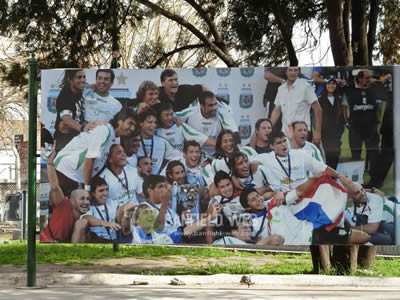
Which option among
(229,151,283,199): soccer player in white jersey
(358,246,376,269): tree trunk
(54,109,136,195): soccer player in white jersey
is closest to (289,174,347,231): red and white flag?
(229,151,283,199): soccer player in white jersey

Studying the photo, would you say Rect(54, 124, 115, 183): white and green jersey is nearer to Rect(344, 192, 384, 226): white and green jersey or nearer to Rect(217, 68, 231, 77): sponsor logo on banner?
Rect(217, 68, 231, 77): sponsor logo on banner

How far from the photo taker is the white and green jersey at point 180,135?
9.50m

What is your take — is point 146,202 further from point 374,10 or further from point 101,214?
point 374,10

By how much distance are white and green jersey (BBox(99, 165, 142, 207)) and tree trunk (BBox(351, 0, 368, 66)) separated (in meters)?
4.81

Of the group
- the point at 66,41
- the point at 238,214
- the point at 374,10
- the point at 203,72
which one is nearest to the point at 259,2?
the point at 374,10

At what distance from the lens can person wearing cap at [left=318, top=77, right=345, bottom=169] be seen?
953cm

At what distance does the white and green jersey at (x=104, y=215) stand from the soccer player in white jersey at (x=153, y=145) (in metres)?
0.77

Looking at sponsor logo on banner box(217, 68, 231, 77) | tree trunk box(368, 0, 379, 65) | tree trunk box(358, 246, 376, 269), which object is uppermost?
tree trunk box(368, 0, 379, 65)

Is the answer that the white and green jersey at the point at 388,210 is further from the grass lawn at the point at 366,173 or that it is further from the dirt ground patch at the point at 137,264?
the dirt ground patch at the point at 137,264

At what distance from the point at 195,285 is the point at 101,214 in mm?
1618

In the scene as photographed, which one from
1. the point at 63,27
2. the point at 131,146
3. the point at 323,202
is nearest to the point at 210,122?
the point at 131,146

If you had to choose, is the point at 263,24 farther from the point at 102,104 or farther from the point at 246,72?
the point at 102,104

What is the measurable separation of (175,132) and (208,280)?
2144mm

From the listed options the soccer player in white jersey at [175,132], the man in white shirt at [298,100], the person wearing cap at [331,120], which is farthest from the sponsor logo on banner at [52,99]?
the person wearing cap at [331,120]
